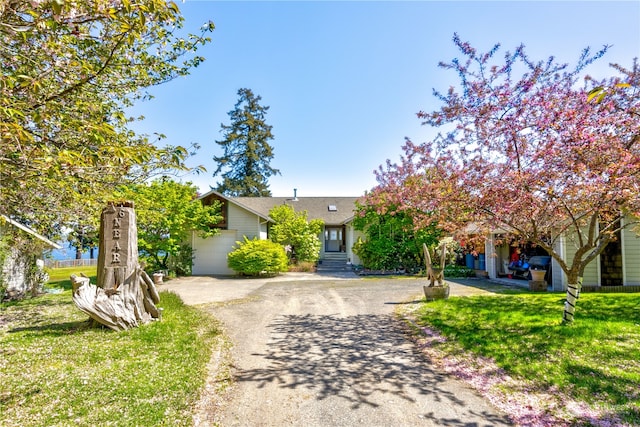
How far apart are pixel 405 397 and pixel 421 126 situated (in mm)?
5686

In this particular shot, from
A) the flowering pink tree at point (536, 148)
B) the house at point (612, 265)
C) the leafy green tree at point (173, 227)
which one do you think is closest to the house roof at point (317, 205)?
Result: the leafy green tree at point (173, 227)

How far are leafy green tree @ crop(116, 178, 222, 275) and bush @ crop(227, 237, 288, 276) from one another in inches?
90.9

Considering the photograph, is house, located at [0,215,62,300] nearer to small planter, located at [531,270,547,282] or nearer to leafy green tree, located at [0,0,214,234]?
leafy green tree, located at [0,0,214,234]

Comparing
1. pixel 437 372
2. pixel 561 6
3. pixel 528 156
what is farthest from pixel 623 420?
pixel 561 6

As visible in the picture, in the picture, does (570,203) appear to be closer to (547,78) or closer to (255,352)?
(547,78)

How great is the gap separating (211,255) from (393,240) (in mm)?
10863

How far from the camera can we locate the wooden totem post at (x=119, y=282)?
641 centimetres

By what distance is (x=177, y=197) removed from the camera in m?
16.2

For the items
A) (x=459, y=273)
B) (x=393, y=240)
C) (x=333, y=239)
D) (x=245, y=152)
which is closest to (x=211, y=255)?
(x=393, y=240)

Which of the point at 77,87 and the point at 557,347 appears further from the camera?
the point at 557,347

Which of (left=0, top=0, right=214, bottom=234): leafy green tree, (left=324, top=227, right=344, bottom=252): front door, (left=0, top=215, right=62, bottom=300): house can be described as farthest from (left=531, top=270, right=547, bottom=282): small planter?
(left=0, top=215, right=62, bottom=300): house

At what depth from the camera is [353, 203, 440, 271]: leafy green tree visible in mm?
18344

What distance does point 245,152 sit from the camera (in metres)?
40.2

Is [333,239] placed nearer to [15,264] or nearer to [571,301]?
[15,264]
